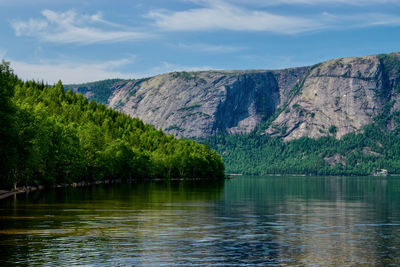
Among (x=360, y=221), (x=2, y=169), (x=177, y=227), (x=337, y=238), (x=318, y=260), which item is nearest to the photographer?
(x=318, y=260)

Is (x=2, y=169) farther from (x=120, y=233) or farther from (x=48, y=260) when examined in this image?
(x=48, y=260)

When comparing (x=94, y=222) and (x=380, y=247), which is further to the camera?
(x=94, y=222)

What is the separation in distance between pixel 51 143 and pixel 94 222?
8679cm

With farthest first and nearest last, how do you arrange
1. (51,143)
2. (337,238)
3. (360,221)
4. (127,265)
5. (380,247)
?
1. (51,143)
2. (360,221)
3. (337,238)
4. (380,247)
5. (127,265)

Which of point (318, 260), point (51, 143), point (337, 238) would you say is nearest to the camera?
point (318, 260)

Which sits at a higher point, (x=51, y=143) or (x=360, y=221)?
(x=51, y=143)

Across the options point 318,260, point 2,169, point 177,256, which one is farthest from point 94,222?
point 2,169

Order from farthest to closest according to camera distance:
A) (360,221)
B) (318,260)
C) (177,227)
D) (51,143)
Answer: (51,143) → (360,221) → (177,227) → (318,260)

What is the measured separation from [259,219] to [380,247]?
23.4 m

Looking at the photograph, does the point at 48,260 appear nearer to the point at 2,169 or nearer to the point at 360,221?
the point at 360,221

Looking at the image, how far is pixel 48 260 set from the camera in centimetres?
3441

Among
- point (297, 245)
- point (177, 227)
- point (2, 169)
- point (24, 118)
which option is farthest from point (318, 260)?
point (24, 118)

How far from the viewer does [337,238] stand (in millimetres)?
46438

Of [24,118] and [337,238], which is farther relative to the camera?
[24,118]
